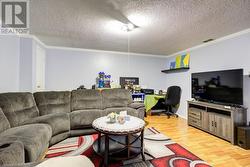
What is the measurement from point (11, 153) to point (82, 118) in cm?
156

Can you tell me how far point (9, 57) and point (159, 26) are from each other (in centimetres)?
Result: 347

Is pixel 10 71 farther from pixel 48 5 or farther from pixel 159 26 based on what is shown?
pixel 159 26

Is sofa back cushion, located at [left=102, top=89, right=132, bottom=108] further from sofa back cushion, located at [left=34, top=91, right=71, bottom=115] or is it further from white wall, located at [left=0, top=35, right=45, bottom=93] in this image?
white wall, located at [left=0, top=35, right=45, bottom=93]

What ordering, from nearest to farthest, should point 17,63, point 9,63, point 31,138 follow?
point 31,138
point 9,63
point 17,63

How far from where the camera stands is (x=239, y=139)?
2.43m

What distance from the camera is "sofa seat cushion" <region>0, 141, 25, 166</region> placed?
114cm

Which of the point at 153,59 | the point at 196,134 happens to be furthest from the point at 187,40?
the point at 196,134

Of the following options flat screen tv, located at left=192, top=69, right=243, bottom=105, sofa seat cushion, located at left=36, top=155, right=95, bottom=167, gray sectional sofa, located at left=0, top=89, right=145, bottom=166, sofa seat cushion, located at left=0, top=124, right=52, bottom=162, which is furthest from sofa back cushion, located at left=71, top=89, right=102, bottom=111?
flat screen tv, located at left=192, top=69, right=243, bottom=105

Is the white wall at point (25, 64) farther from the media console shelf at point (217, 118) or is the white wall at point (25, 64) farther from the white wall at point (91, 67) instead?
the media console shelf at point (217, 118)

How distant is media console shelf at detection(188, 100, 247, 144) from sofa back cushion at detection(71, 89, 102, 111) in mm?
2548

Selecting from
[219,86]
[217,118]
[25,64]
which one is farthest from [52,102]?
[219,86]

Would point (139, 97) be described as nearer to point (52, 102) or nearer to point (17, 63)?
point (52, 102)

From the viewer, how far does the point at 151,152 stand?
2.15 meters

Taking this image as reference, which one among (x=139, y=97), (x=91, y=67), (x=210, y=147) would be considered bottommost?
(x=210, y=147)
